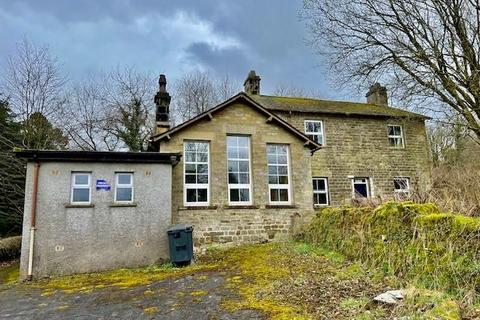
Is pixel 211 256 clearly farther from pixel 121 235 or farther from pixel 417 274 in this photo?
pixel 417 274

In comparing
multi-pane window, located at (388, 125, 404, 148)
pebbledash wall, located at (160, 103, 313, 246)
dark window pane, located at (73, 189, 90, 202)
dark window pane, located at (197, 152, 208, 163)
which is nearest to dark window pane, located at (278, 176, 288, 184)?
pebbledash wall, located at (160, 103, 313, 246)

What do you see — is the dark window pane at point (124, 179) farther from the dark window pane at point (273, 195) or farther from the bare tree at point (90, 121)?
the bare tree at point (90, 121)

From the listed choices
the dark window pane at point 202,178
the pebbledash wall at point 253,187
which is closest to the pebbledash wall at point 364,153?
the pebbledash wall at point 253,187

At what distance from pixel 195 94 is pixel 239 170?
22005 mm

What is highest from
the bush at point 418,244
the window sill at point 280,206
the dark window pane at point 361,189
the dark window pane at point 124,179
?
the dark window pane at point 124,179

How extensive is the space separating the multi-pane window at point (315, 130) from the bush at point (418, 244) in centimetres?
993

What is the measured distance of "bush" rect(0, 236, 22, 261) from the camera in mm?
16844

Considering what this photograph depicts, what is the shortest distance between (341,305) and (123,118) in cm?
2577

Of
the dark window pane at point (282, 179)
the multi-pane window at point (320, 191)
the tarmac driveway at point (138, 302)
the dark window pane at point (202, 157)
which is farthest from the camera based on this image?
the multi-pane window at point (320, 191)

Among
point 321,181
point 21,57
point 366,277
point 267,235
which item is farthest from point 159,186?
point 21,57

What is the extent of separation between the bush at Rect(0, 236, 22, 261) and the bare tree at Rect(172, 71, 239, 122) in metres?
18.9

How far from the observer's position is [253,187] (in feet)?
47.2

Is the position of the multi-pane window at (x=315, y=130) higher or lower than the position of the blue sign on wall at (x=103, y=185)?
higher

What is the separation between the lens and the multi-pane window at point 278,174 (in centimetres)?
1474
